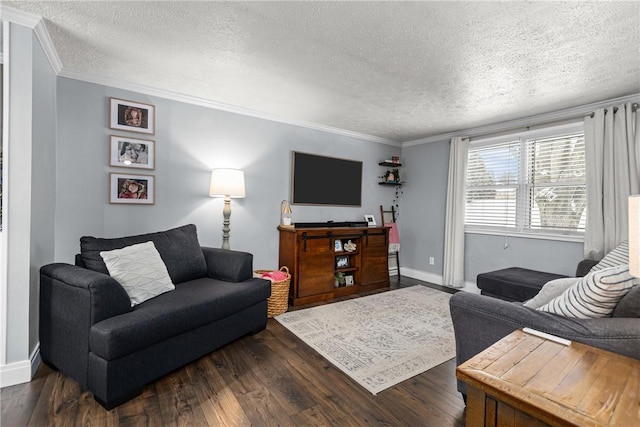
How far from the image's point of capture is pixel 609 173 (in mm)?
2967

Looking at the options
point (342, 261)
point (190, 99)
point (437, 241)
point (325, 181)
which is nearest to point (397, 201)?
point (437, 241)

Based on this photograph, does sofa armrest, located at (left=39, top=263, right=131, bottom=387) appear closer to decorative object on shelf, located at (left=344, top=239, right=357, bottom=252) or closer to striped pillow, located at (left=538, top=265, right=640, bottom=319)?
striped pillow, located at (left=538, top=265, right=640, bottom=319)

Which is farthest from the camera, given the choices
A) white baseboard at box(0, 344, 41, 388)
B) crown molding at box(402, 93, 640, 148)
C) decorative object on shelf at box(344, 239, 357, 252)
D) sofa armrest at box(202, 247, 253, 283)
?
decorative object on shelf at box(344, 239, 357, 252)

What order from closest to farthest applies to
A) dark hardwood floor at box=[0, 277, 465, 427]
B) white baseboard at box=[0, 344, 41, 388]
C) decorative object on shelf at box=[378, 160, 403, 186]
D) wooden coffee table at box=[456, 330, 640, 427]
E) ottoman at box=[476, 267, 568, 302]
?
wooden coffee table at box=[456, 330, 640, 427], dark hardwood floor at box=[0, 277, 465, 427], white baseboard at box=[0, 344, 41, 388], ottoman at box=[476, 267, 568, 302], decorative object on shelf at box=[378, 160, 403, 186]

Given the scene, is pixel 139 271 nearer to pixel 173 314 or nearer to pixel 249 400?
pixel 173 314

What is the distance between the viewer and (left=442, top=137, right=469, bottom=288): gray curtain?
425 centimetres

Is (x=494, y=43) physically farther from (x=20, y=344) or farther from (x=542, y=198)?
(x=20, y=344)

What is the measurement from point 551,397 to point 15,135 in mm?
2869

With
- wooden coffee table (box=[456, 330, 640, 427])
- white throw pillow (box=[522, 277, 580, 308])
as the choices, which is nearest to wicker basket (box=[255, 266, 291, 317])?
white throw pillow (box=[522, 277, 580, 308])

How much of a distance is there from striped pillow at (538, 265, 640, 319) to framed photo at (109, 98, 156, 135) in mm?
3458

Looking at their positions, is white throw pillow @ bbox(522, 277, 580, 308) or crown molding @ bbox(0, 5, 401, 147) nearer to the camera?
white throw pillow @ bbox(522, 277, 580, 308)

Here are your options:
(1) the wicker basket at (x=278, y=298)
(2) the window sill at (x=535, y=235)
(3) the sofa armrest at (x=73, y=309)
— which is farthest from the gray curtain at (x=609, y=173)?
(3) the sofa armrest at (x=73, y=309)

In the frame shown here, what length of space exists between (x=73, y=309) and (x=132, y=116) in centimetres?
190

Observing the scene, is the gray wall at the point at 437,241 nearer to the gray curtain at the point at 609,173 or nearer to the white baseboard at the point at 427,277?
the white baseboard at the point at 427,277
